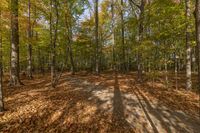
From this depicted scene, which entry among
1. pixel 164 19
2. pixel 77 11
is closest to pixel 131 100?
pixel 164 19

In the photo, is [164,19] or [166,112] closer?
[166,112]

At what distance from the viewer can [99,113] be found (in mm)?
8453

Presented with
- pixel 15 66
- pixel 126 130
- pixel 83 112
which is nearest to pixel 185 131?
pixel 126 130

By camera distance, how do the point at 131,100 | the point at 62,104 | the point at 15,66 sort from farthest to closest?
the point at 15,66
the point at 131,100
the point at 62,104

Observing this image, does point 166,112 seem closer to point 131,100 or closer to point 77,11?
point 131,100

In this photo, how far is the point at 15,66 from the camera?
13578mm

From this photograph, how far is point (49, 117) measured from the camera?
7824 mm

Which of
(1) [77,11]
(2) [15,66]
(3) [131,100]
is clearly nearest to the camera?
(3) [131,100]

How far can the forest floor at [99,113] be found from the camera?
7.27 m

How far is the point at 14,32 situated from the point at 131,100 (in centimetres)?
972

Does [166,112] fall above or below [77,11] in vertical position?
below

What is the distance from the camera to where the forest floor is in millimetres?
7270


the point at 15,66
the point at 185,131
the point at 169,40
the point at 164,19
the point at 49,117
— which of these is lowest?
the point at 185,131

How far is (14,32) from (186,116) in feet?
41.0
